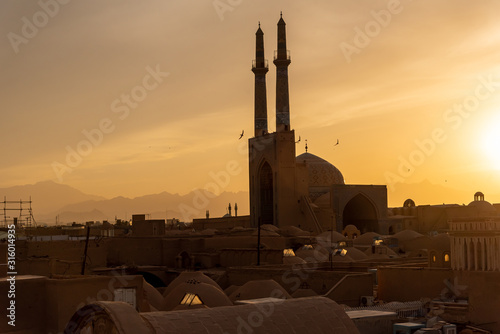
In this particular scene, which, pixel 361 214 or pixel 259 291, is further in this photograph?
pixel 361 214

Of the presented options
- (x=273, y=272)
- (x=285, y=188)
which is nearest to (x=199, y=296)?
(x=273, y=272)

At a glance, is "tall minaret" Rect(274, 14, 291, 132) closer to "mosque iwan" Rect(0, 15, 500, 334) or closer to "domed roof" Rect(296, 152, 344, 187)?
"mosque iwan" Rect(0, 15, 500, 334)

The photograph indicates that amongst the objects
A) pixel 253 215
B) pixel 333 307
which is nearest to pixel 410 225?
pixel 253 215

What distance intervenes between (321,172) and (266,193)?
23.6 feet

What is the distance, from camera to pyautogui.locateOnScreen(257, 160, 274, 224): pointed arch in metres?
50.9

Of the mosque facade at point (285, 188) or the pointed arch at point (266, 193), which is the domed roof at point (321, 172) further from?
the pointed arch at point (266, 193)

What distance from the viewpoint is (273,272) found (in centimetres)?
2581

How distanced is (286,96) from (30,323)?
38.4 metres

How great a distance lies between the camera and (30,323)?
1320 cm

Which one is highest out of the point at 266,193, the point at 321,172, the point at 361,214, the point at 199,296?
the point at 321,172

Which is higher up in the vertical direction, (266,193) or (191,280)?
(266,193)

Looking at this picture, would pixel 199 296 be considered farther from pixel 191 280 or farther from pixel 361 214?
pixel 361 214

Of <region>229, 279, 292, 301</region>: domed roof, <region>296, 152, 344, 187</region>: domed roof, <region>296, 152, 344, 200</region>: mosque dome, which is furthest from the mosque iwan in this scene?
<region>296, 152, 344, 187</region>: domed roof

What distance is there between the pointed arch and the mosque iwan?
0.25 feet
